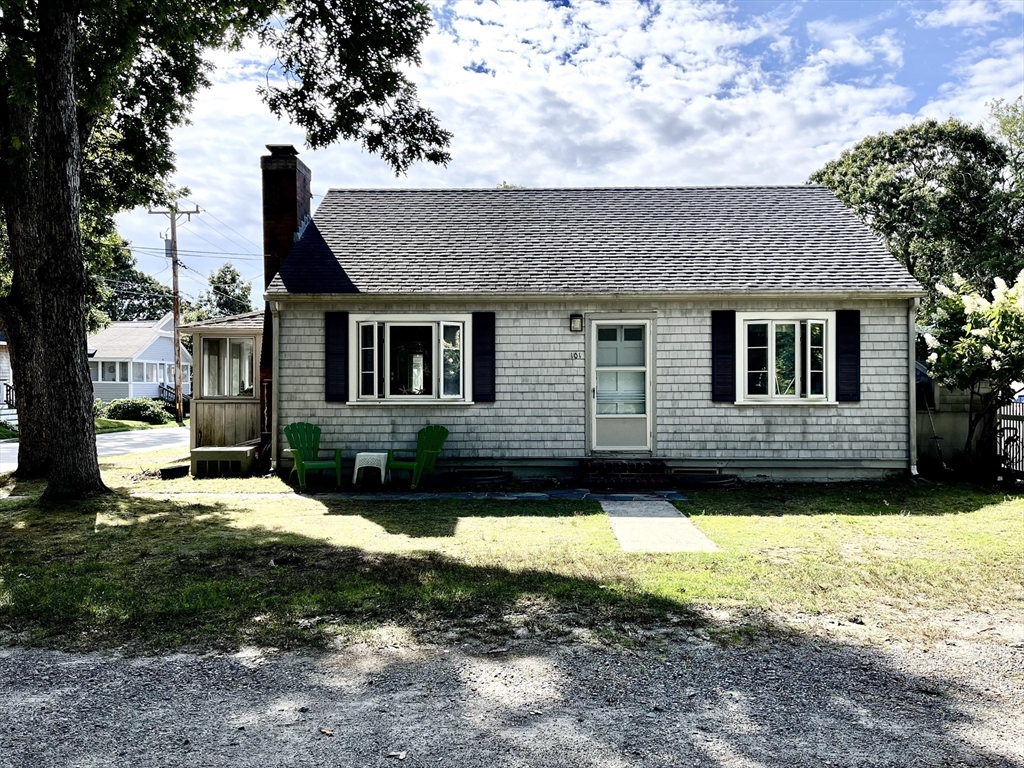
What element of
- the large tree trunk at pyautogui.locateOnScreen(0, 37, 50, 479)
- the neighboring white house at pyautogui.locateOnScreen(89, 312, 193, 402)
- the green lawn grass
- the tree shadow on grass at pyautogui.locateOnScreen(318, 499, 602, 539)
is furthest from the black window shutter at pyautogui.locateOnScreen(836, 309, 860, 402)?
the neighboring white house at pyautogui.locateOnScreen(89, 312, 193, 402)

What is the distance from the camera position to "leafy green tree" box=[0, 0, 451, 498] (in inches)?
342

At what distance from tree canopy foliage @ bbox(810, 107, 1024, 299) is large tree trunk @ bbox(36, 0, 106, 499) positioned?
2487 cm

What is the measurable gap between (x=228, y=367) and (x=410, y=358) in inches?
198

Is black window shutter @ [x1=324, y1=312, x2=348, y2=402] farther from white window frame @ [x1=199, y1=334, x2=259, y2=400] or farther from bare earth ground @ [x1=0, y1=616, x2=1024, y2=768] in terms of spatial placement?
bare earth ground @ [x1=0, y1=616, x2=1024, y2=768]

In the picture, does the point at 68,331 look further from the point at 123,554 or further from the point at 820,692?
the point at 820,692

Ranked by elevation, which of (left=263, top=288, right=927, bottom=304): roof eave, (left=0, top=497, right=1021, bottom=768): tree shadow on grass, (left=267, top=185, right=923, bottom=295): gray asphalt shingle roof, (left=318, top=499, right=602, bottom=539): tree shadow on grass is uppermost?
(left=267, top=185, right=923, bottom=295): gray asphalt shingle roof

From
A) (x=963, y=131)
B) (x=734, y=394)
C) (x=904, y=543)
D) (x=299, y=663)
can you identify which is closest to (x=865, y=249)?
(x=734, y=394)

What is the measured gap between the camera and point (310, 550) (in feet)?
21.2

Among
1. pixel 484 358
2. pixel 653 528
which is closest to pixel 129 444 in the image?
pixel 484 358

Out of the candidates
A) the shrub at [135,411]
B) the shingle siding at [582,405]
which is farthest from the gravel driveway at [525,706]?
the shrub at [135,411]

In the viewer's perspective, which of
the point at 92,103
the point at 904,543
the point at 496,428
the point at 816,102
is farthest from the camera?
the point at 816,102

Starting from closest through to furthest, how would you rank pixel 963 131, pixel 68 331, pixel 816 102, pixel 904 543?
1. pixel 904 543
2. pixel 68 331
3. pixel 816 102
4. pixel 963 131

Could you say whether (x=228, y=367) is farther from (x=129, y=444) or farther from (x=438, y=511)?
(x=129, y=444)

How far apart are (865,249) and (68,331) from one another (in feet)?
39.0
